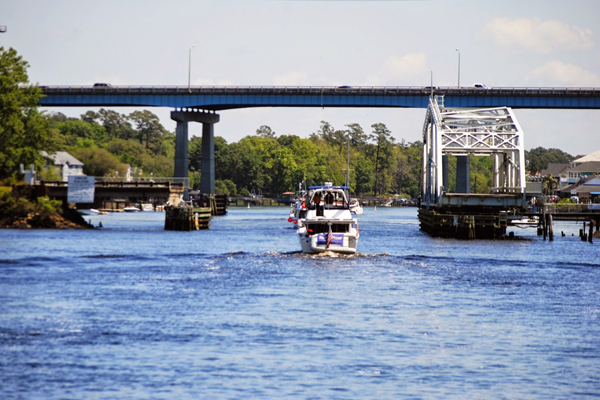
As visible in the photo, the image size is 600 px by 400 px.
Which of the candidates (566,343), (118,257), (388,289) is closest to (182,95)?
(118,257)

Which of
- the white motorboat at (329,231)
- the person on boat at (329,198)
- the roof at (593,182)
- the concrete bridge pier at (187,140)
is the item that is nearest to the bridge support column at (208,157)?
the concrete bridge pier at (187,140)

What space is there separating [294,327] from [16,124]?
232ft

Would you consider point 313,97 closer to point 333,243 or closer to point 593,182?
point 593,182

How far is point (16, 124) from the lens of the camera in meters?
95.1

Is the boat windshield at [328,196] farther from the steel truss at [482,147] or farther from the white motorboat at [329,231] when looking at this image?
the steel truss at [482,147]

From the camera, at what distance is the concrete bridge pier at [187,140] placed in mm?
151250

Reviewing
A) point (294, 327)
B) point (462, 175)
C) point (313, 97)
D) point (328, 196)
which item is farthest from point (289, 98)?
point (294, 327)

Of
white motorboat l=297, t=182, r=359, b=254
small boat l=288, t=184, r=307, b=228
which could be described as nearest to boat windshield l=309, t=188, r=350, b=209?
white motorboat l=297, t=182, r=359, b=254

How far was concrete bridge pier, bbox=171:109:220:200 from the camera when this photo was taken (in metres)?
151

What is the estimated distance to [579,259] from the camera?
213 ft

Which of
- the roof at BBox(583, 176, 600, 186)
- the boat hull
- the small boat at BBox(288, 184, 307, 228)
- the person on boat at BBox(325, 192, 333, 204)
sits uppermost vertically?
the roof at BBox(583, 176, 600, 186)

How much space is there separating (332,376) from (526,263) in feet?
123

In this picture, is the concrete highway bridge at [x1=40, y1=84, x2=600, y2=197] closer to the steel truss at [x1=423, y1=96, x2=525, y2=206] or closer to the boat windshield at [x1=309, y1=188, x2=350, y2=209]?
the steel truss at [x1=423, y1=96, x2=525, y2=206]

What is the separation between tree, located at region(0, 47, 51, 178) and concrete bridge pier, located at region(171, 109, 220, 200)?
49.0 meters
